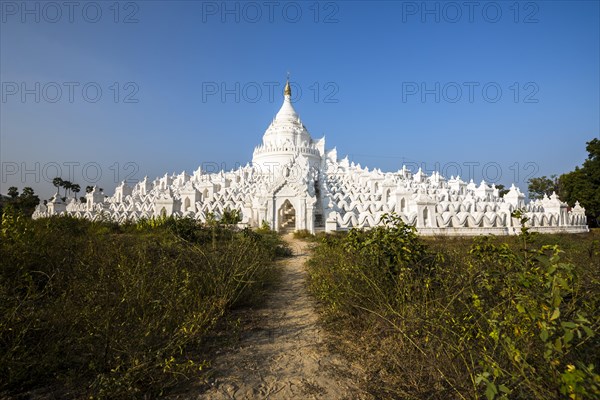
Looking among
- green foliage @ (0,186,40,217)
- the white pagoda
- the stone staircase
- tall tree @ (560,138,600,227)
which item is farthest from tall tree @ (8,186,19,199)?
tall tree @ (560,138,600,227)

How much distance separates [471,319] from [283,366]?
2421 millimetres

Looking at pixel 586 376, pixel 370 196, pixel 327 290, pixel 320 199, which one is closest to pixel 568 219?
pixel 370 196

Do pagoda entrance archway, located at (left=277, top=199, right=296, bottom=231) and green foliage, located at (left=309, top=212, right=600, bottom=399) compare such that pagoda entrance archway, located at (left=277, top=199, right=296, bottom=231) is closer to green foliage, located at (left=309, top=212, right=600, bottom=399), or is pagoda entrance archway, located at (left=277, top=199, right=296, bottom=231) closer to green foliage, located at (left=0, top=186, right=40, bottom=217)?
green foliage, located at (left=309, top=212, right=600, bottom=399)

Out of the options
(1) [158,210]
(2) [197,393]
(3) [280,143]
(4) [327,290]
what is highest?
(3) [280,143]

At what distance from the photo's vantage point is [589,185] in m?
32.9

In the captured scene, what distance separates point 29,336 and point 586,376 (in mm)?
5205

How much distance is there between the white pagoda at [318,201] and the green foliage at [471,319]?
35.7 ft

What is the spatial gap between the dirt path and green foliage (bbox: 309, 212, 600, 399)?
38cm

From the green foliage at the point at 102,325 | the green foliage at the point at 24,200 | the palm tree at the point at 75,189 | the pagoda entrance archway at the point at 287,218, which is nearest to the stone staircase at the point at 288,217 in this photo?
the pagoda entrance archway at the point at 287,218

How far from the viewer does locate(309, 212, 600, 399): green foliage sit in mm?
2318

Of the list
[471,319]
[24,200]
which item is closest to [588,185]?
[471,319]

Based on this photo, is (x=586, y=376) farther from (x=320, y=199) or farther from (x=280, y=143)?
(x=280, y=143)

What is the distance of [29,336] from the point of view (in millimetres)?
3775

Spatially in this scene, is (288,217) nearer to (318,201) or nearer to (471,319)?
(318,201)
